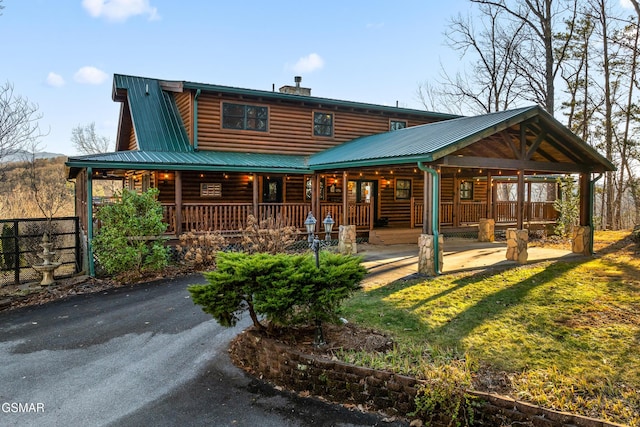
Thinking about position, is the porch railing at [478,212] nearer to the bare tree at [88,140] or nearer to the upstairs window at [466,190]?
the upstairs window at [466,190]

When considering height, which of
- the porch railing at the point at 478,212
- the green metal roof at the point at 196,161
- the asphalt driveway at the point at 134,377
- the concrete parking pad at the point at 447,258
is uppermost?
the green metal roof at the point at 196,161

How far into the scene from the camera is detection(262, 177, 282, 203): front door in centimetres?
1650

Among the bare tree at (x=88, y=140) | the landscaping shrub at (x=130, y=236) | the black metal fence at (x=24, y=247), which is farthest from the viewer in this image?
the bare tree at (x=88, y=140)

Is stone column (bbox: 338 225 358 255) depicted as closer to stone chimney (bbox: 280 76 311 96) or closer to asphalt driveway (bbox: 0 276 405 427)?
asphalt driveway (bbox: 0 276 405 427)

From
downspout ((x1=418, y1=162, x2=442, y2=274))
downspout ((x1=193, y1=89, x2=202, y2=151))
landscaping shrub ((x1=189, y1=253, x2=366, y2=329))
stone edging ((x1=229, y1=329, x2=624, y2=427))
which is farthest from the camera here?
downspout ((x1=193, y1=89, x2=202, y2=151))

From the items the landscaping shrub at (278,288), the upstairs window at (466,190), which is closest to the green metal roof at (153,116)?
the landscaping shrub at (278,288)

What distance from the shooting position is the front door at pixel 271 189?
16500mm

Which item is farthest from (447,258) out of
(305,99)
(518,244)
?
(305,99)

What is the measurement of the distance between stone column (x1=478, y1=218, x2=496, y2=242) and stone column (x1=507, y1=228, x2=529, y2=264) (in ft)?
19.3

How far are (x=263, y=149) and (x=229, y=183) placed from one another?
1.94 meters

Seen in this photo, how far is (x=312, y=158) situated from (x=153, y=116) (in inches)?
254

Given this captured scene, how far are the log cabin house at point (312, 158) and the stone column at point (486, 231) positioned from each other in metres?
1.01

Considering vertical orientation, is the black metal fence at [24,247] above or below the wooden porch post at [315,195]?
below

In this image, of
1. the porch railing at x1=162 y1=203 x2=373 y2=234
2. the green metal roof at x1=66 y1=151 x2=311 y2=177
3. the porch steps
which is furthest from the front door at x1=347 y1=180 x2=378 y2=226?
the green metal roof at x1=66 y1=151 x2=311 y2=177
